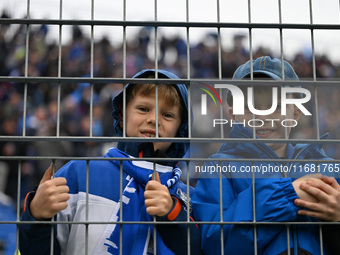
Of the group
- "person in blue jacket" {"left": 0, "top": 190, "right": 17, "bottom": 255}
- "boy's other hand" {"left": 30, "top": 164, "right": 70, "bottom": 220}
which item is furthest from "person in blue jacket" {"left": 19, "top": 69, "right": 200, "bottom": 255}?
"person in blue jacket" {"left": 0, "top": 190, "right": 17, "bottom": 255}

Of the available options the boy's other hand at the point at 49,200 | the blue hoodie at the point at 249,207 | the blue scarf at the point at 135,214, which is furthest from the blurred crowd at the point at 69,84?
the boy's other hand at the point at 49,200

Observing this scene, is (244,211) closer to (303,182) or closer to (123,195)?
(303,182)

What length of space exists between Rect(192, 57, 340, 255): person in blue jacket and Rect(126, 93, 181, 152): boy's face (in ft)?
0.82

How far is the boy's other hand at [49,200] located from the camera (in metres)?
2.06

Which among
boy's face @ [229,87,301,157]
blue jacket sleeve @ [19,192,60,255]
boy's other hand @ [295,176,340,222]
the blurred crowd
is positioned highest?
the blurred crowd

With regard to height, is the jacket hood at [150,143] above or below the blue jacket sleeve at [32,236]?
above

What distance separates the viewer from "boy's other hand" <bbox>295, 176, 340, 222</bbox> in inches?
82.3

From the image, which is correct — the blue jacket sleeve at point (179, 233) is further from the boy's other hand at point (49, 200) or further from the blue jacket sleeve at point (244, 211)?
the boy's other hand at point (49, 200)

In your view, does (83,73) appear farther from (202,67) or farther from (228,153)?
(228,153)

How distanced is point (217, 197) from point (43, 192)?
618 mm

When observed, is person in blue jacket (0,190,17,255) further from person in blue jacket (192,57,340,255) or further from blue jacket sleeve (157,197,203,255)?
person in blue jacket (192,57,340,255)

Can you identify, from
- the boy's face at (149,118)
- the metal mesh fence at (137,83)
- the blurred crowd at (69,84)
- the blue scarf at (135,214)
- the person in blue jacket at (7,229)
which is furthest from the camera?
the blurred crowd at (69,84)

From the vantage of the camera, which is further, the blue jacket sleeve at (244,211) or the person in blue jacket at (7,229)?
the person in blue jacket at (7,229)

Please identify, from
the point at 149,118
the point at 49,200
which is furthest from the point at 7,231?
the point at 49,200
